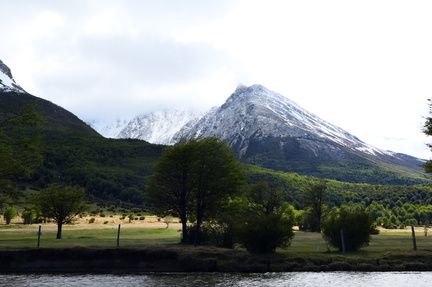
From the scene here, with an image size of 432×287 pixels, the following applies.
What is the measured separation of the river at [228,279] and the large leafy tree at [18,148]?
30.8 ft

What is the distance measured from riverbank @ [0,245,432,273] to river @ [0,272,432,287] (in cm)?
150

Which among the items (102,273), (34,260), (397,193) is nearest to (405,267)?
(102,273)

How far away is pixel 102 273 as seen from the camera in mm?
29078

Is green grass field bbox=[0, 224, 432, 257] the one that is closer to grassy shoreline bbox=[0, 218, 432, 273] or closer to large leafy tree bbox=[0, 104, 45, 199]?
grassy shoreline bbox=[0, 218, 432, 273]

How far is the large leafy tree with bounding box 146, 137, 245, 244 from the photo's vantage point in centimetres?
4275

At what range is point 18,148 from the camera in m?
34.6

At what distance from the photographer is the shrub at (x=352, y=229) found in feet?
110

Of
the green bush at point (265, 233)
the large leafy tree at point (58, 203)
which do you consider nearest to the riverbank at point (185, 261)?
the green bush at point (265, 233)

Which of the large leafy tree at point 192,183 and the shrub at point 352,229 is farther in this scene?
the large leafy tree at point 192,183

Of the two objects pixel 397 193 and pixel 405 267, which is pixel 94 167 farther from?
pixel 405 267

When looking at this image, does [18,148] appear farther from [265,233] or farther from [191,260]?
[265,233]

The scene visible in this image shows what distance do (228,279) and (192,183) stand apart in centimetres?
1794

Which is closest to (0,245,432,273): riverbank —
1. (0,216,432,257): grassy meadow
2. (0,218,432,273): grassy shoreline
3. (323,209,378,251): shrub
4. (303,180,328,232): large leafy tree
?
(0,218,432,273): grassy shoreline

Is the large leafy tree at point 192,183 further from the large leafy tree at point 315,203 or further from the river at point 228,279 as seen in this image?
the large leafy tree at point 315,203
